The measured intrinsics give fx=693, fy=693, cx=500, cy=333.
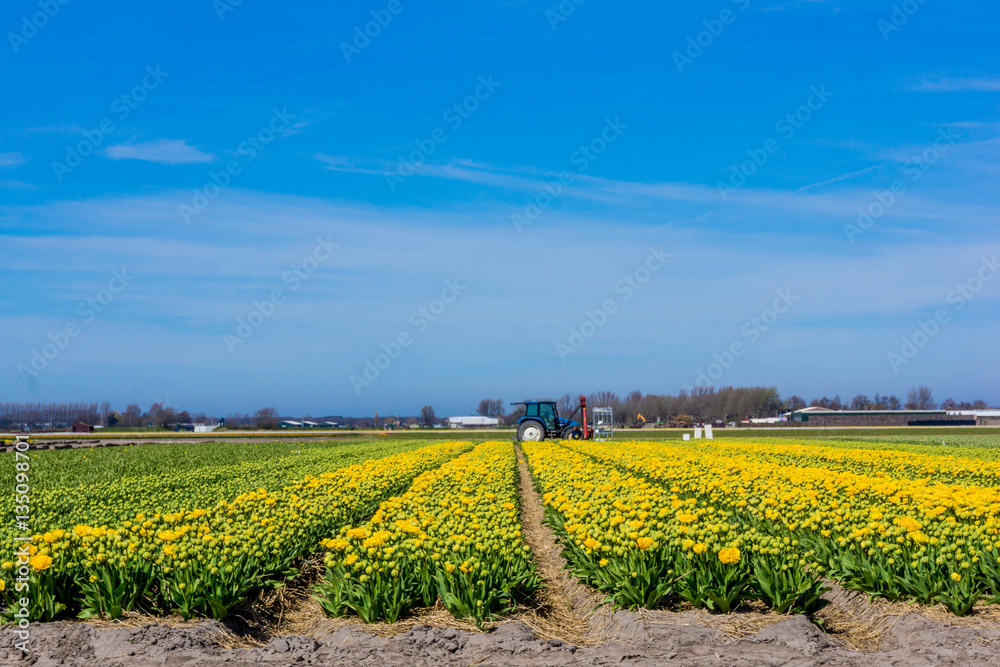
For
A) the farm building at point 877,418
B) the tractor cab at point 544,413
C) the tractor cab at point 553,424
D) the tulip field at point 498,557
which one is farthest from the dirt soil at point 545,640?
the farm building at point 877,418

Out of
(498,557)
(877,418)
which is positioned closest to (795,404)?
(877,418)

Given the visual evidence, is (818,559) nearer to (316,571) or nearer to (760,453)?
(316,571)

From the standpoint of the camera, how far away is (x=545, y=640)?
6363mm

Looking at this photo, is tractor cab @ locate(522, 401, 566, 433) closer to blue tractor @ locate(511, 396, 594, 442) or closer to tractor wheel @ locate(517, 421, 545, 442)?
blue tractor @ locate(511, 396, 594, 442)

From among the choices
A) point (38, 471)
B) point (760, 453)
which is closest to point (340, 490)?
point (38, 471)

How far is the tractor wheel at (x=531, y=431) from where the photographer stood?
1485 inches

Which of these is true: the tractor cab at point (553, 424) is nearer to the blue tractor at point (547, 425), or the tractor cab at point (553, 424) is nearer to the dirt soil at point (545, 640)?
the blue tractor at point (547, 425)

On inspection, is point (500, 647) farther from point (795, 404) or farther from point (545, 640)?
point (795, 404)

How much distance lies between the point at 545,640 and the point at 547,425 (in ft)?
106

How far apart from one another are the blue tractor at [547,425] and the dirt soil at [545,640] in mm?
31143

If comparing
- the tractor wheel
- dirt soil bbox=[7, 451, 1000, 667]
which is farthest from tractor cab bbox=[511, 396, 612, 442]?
dirt soil bbox=[7, 451, 1000, 667]

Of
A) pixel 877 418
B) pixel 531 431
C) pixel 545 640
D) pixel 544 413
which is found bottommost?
pixel 877 418

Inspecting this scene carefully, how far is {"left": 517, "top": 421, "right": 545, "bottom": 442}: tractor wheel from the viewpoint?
124 ft

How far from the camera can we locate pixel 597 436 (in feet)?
134
